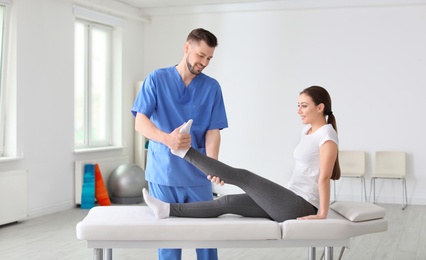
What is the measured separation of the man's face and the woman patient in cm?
37

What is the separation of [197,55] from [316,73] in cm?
431

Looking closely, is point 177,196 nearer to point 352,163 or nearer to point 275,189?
point 275,189

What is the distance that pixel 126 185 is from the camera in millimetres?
6391

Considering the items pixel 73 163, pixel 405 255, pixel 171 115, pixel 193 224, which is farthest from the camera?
pixel 73 163

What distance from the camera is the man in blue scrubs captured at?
9.25 ft

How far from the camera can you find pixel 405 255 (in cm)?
417

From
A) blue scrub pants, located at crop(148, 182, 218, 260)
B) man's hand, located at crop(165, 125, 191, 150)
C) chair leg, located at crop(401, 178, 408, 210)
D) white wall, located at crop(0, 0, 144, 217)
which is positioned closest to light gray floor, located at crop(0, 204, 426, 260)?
white wall, located at crop(0, 0, 144, 217)

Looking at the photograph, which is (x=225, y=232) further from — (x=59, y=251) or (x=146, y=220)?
(x=59, y=251)

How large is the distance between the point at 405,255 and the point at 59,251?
98.8 inches

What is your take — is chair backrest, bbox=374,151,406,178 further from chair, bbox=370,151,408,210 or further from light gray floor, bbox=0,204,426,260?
light gray floor, bbox=0,204,426,260

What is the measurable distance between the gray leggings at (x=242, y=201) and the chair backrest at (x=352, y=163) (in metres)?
3.97

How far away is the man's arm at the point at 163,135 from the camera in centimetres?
252

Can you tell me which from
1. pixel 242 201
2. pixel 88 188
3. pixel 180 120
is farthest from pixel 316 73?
pixel 242 201

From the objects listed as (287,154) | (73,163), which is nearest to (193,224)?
(73,163)
